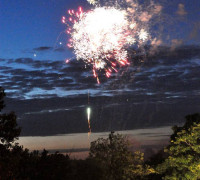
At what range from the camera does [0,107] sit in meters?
29.3

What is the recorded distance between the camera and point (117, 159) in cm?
4619

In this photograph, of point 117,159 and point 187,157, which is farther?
point 117,159

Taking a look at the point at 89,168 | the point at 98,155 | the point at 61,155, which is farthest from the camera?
the point at 89,168

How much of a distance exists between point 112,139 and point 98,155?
2909 millimetres

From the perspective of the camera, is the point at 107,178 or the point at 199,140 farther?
the point at 107,178

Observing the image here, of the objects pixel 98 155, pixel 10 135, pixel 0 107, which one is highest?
pixel 0 107

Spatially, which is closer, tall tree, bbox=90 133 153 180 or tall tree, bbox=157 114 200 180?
tall tree, bbox=157 114 200 180

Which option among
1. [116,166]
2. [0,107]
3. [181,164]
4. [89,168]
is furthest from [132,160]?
[0,107]

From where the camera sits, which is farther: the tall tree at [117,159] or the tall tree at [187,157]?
the tall tree at [117,159]

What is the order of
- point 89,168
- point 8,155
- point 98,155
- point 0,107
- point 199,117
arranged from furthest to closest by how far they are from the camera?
point 89,168, point 98,155, point 199,117, point 0,107, point 8,155

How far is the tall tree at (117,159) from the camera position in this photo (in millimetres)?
45625

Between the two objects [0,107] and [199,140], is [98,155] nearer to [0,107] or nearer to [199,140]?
[199,140]

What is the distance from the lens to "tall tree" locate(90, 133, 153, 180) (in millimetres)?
45625

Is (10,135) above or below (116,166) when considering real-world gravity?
above
